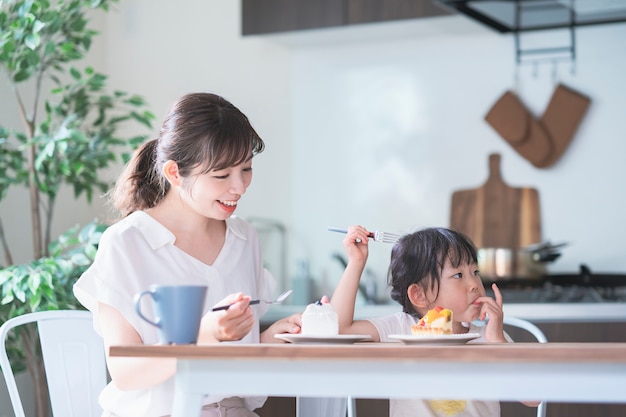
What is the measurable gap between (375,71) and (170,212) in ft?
7.59

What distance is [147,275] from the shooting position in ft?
6.29

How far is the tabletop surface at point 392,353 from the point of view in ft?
4.10

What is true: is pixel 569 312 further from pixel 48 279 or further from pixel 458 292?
pixel 48 279

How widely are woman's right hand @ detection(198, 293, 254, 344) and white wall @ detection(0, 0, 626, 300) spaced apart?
2419 millimetres

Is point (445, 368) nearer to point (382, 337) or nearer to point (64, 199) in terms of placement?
point (382, 337)

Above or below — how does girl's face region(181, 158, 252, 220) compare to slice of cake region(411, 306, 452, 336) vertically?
above

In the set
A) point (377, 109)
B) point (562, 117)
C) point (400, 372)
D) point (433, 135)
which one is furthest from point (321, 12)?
point (400, 372)

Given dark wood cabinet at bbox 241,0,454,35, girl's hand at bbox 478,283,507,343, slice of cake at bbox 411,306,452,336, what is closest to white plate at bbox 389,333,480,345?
slice of cake at bbox 411,306,452,336

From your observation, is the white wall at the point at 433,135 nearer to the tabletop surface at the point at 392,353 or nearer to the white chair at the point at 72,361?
the white chair at the point at 72,361

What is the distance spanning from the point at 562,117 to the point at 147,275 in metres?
2.38

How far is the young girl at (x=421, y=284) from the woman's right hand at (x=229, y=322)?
52 cm

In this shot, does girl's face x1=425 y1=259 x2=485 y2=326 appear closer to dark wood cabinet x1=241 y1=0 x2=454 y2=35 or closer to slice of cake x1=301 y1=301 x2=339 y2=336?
slice of cake x1=301 y1=301 x2=339 y2=336

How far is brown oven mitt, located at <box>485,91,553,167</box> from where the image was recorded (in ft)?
12.7

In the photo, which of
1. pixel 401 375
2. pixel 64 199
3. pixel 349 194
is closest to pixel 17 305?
pixel 64 199
